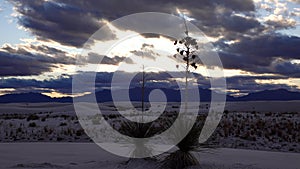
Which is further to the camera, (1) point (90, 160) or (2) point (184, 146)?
(1) point (90, 160)

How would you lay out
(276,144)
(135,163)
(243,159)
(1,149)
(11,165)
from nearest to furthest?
(135,163) → (11,165) → (243,159) → (1,149) → (276,144)

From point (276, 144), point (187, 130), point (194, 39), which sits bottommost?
point (276, 144)

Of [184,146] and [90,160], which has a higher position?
[184,146]

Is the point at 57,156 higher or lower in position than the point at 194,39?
lower

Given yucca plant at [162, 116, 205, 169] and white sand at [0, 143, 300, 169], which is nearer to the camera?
yucca plant at [162, 116, 205, 169]

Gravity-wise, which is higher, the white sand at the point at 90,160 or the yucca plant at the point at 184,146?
the yucca plant at the point at 184,146

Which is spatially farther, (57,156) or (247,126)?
(247,126)

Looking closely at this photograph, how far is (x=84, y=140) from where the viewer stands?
2042cm

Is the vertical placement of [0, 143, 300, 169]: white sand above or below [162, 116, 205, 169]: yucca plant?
below

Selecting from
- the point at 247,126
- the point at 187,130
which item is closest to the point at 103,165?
the point at 187,130

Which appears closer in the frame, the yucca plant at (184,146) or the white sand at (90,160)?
the yucca plant at (184,146)

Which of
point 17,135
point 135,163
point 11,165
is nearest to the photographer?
point 135,163

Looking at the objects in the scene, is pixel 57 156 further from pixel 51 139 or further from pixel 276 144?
pixel 276 144

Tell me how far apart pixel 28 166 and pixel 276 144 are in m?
12.2
